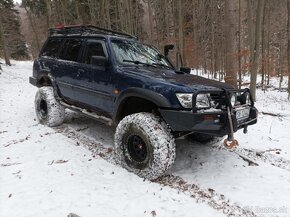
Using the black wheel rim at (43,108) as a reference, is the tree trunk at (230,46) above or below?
above

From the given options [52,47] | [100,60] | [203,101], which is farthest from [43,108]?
[203,101]

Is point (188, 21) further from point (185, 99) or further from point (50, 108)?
point (185, 99)

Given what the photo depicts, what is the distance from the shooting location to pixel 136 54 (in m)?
5.41

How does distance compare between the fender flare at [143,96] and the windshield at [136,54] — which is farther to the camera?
the windshield at [136,54]

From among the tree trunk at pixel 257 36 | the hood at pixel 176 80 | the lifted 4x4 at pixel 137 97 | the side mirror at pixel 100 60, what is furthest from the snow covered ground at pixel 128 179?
the tree trunk at pixel 257 36

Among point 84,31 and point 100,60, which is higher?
point 84,31

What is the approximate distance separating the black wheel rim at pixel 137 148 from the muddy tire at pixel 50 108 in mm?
2705

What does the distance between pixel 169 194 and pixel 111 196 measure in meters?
0.80

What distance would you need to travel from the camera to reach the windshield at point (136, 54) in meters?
5.10

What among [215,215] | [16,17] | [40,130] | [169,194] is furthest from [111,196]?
[16,17]

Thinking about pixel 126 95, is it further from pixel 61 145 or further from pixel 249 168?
pixel 249 168

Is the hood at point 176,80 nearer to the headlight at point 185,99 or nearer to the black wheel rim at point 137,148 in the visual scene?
the headlight at point 185,99

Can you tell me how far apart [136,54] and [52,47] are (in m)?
2.65

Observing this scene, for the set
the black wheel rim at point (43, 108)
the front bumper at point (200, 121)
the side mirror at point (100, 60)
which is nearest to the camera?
the front bumper at point (200, 121)
